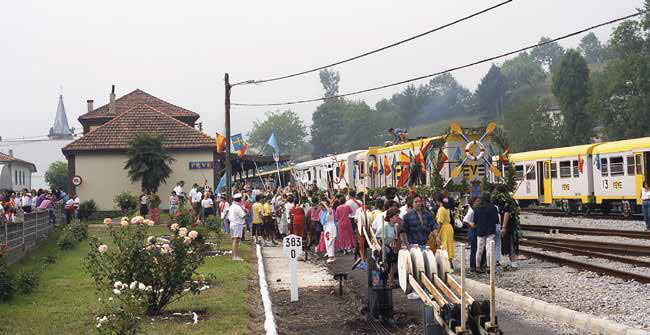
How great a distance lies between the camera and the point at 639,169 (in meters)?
30.3

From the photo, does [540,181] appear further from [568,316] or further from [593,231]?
[568,316]

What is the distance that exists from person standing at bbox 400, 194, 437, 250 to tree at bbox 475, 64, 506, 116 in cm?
13365

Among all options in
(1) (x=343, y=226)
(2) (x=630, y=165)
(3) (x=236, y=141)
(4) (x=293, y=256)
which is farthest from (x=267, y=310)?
(3) (x=236, y=141)

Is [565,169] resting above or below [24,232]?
above

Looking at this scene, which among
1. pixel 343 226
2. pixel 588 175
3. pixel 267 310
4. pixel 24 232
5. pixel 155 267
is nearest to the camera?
pixel 155 267

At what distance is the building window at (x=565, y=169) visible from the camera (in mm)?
36500

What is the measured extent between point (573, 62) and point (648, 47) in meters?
12.2

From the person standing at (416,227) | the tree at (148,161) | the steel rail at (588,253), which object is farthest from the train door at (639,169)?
the tree at (148,161)

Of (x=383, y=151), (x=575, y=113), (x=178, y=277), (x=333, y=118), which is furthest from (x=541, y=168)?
(x=333, y=118)

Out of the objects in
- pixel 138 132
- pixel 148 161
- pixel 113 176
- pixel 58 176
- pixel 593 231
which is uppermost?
pixel 138 132

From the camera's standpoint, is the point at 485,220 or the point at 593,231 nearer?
the point at 485,220

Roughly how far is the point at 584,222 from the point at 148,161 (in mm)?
22534

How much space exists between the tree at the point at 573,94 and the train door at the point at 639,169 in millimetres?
58685

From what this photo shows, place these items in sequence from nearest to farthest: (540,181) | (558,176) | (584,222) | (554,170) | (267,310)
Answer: (267,310), (584,222), (558,176), (554,170), (540,181)
